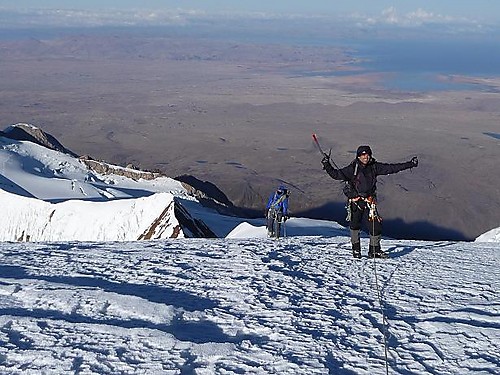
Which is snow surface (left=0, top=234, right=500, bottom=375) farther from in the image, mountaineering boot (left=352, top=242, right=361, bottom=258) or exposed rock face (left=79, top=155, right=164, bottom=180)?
exposed rock face (left=79, top=155, right=164, bottom=180)

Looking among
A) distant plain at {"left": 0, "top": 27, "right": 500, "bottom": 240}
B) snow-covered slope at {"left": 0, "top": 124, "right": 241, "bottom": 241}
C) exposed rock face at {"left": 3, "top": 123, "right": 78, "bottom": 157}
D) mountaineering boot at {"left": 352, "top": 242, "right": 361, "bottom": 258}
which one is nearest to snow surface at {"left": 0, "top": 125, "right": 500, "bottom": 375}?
mountaineering boot at {"left": 352, "top": 242, "right": 361, "bottom": 258}

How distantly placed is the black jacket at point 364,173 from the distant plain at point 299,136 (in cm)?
5402

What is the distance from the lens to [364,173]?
32.3 ft

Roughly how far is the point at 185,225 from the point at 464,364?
20.7 metres

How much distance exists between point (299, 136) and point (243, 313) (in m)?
119

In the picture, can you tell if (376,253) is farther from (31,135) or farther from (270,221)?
(31,135)

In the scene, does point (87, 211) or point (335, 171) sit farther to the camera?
point (87, 211)

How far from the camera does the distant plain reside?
79.7 metres

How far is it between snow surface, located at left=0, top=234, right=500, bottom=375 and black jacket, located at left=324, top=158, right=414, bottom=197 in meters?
1.14

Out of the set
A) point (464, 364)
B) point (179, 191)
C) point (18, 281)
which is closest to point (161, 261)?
point (18, 281)

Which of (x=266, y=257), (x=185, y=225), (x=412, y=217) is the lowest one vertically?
(x=412, y=217)

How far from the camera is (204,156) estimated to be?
104812 mm

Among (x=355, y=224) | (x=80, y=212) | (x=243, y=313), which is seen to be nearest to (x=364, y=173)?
(x=355, y=224)

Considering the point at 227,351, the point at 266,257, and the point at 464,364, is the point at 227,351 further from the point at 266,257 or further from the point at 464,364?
the point at 266,257
